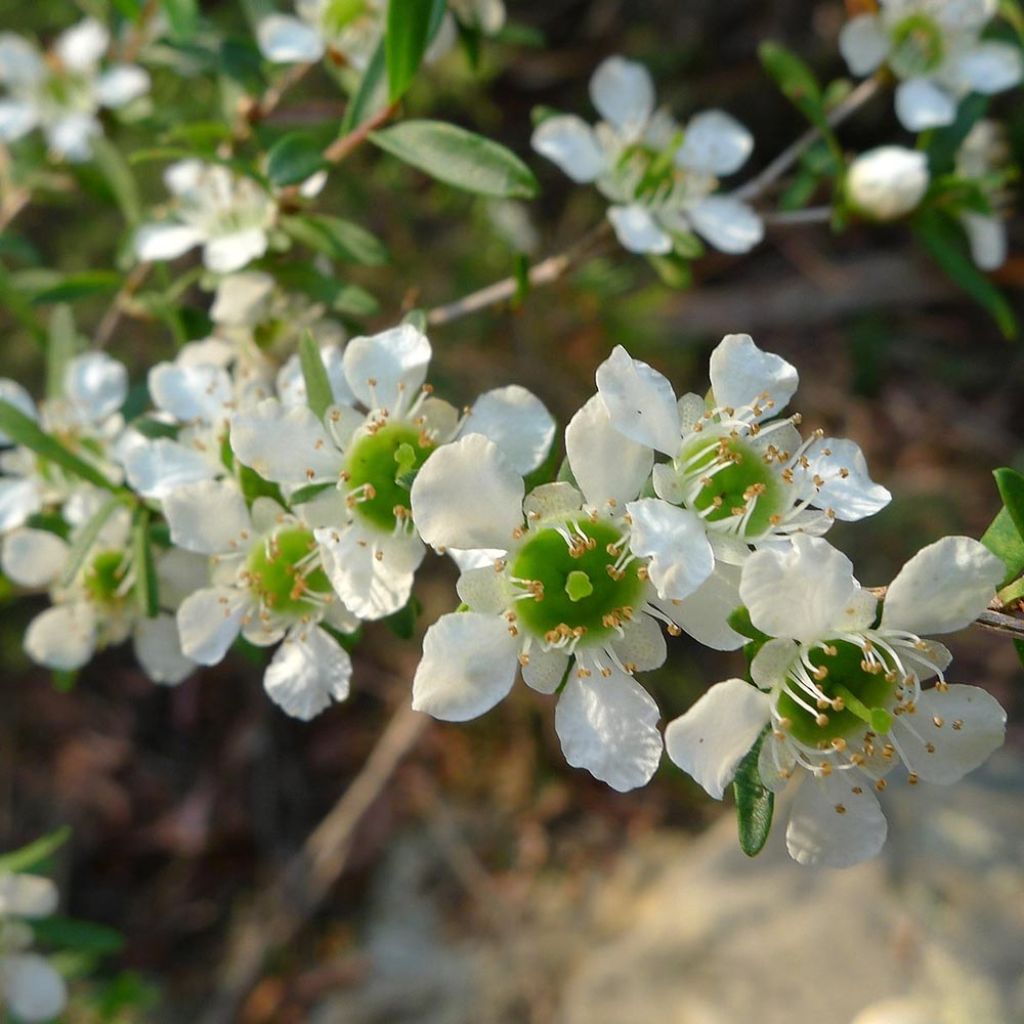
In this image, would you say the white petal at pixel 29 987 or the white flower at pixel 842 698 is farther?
the white petal at pixel 29 987

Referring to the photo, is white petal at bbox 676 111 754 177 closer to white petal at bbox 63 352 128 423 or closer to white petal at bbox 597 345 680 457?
white petal at bbox 597 345 680 457

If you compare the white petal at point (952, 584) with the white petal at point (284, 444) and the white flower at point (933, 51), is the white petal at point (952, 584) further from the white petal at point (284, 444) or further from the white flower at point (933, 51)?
the white flower at point (933, 51)

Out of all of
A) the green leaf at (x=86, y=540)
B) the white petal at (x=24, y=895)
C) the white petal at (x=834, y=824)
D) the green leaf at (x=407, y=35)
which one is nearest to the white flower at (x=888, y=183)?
the green leaf at (x=407, y=35)

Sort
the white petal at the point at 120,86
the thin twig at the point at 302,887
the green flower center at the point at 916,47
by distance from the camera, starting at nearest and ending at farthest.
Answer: the green flower center at the point at 916,47
the white petal at the point at 120,86
the thin twig at the point at 302,887

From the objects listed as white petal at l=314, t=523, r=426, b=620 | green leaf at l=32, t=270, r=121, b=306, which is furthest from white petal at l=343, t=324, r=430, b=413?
green leaf at l=32, t=270, r=121, b=306

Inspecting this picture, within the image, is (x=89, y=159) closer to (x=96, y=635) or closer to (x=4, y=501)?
(x=4, y=501)
